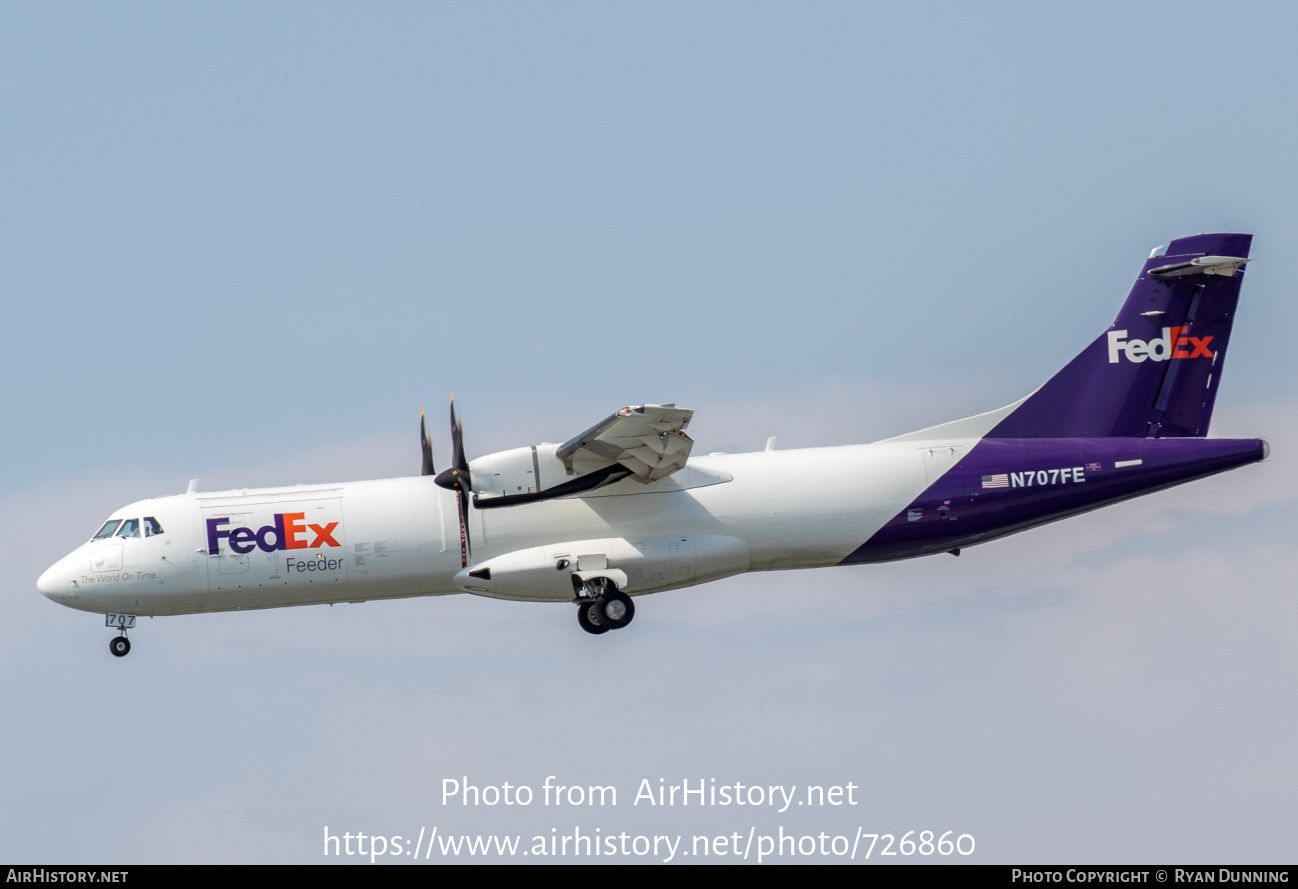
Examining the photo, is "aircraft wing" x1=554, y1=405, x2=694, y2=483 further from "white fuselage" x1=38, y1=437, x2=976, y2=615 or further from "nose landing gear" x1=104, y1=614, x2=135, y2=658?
"nose landing gear" x1=104, y1=614, x2=135, y2=658

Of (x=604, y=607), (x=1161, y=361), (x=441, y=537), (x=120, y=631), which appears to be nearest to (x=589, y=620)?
(x=604, y=607)

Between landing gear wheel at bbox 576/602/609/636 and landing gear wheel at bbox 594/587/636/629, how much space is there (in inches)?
2.7

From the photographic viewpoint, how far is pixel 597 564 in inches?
983

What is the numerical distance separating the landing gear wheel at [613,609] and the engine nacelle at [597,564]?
8.8 inches

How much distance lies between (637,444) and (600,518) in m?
1.79

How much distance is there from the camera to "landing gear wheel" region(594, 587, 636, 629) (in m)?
24.9

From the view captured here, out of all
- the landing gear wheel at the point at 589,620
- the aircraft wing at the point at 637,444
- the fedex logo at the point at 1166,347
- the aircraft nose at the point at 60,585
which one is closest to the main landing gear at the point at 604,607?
the landing gear wheel at the point at 589,620

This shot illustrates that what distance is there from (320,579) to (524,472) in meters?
4.09

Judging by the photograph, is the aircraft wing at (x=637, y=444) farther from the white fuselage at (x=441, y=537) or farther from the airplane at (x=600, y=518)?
the white fuselage at (x=441, y=537)

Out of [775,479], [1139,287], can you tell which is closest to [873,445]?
[775,479]

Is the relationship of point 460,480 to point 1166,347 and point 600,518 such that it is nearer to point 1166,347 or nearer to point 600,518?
point 600,518

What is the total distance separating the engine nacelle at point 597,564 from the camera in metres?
24.9

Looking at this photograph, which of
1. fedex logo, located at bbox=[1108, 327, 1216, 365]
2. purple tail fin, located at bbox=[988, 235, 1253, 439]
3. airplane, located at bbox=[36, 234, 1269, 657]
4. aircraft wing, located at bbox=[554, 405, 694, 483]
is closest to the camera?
aircraft wing, located at bbox=[554, 405, 694, 483]

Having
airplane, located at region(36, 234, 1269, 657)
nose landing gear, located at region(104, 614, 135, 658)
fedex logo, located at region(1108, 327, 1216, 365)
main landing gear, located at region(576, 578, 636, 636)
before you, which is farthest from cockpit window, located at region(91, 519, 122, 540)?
fedex logo, located at region(1108, 327, 1216, 365)
